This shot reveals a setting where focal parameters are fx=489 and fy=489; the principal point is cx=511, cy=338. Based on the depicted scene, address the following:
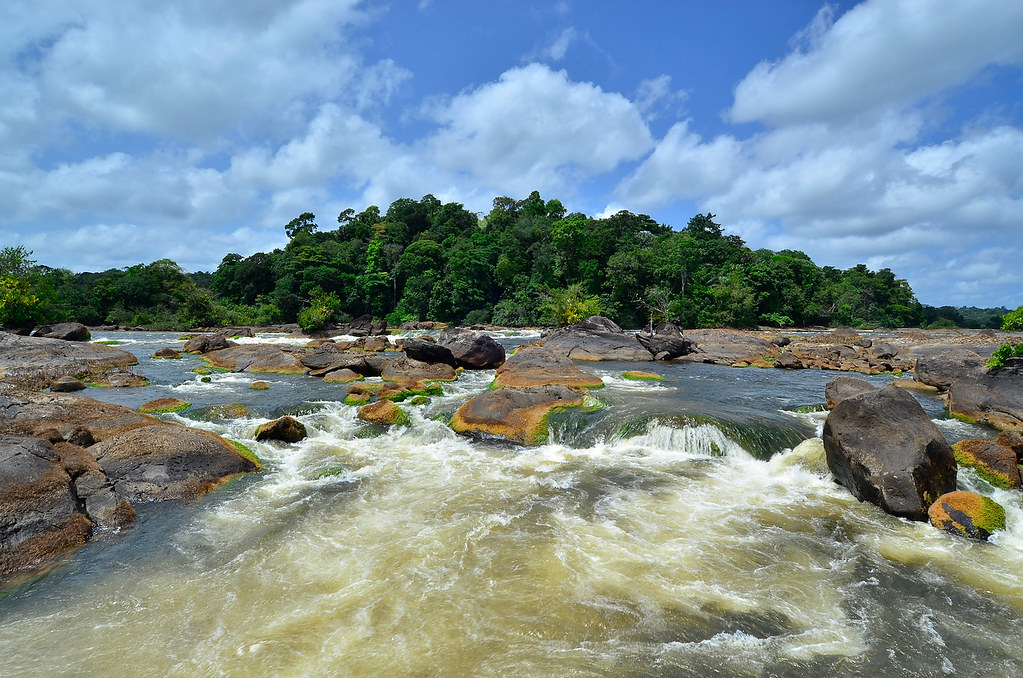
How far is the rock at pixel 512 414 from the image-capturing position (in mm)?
13875

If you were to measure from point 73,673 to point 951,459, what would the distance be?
Result: 1356 cm

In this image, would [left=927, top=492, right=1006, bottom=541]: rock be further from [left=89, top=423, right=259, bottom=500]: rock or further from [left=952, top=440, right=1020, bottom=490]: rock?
[left=89, top=423, right=259, bottom=500]: rock

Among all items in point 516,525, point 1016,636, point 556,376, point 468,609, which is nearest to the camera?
point 1016,636

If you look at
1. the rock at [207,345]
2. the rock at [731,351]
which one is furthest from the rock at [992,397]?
the rock at [207,345]

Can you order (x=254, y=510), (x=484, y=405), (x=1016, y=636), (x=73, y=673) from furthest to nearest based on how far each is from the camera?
(x=484, y=405)
(x=254, y=510)
(x=1016, y=636)
(x=73, y=673)

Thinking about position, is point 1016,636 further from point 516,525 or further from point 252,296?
point 252,296

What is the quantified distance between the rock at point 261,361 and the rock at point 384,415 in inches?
437

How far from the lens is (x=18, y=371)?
20.6 m

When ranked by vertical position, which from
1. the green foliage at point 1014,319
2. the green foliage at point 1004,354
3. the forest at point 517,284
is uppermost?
the forest at point 517,284

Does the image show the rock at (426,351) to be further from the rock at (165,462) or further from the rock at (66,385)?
the rock at (66,385)

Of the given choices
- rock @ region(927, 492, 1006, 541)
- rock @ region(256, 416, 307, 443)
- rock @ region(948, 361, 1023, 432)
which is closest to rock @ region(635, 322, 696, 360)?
rock @ region(948, 361, 1023, 432)

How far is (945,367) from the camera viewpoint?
19.7 m

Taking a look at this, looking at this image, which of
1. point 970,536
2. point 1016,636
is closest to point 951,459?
point 970,536

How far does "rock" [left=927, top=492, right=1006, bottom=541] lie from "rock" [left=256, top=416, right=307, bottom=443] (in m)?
14.0
